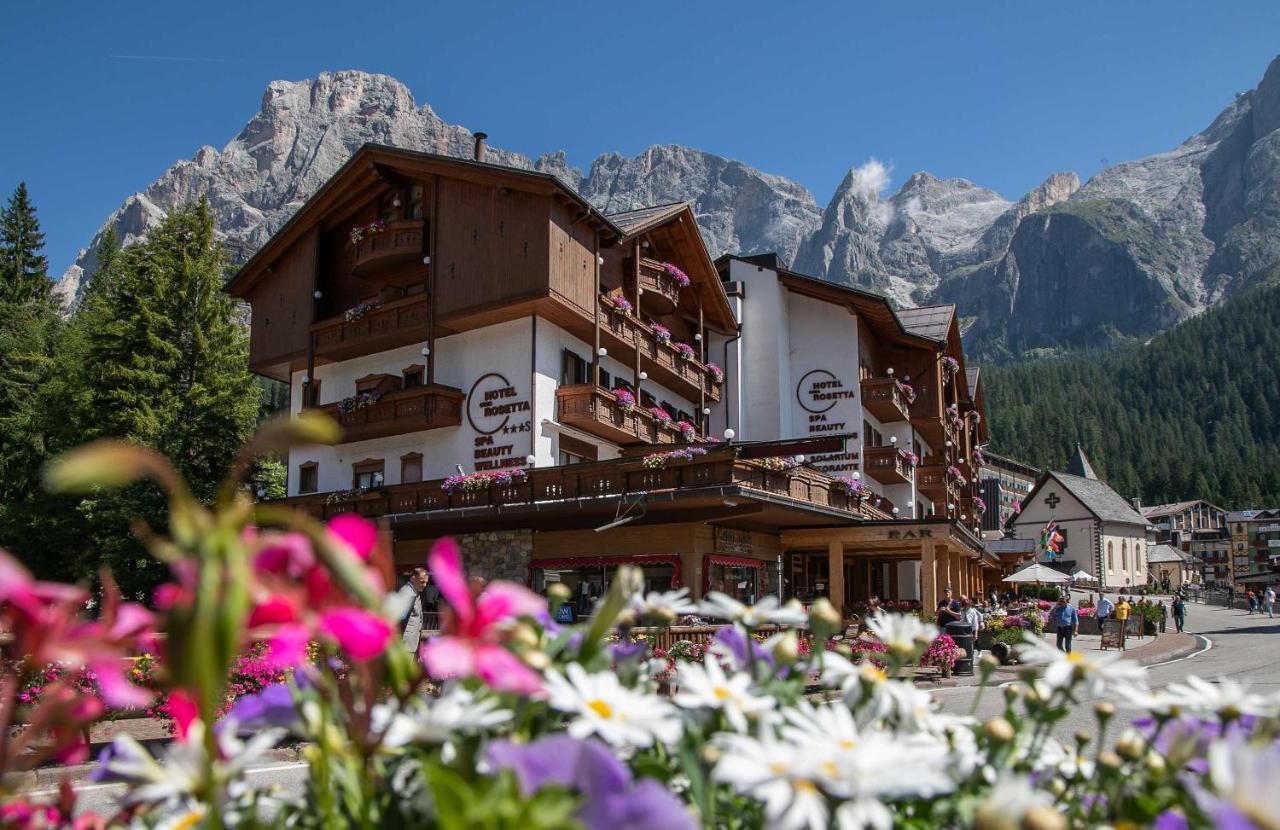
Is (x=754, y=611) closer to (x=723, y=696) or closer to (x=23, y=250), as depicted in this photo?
(x=723, y=696)

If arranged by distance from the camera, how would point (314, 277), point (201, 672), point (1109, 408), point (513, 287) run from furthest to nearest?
point (1109, 408) → point (314, 277) → point (513, 287) → point (201, 672)

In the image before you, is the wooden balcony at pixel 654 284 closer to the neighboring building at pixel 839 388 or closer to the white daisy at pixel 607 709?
the neighboring building at pixel 839 388

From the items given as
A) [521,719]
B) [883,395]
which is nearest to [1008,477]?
[883,395]

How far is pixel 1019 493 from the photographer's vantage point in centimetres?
14675

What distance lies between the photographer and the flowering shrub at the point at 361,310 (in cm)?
2710

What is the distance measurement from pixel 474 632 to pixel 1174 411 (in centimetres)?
20003

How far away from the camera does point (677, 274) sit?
2936cm

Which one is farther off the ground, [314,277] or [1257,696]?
[314,277]

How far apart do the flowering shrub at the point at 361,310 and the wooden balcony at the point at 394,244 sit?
3.74 feet

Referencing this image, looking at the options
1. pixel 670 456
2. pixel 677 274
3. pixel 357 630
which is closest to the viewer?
pixel 357 630

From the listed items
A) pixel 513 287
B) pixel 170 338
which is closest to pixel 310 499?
pixel 513 287

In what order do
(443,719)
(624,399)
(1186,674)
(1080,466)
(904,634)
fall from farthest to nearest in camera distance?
1. (1080,466)
2. (624,399)
3. (1186,674)
4. (904,634)
5. (443,719)

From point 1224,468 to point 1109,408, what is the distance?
2246 cm

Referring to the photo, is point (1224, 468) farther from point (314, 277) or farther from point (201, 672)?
point (201, 672)
